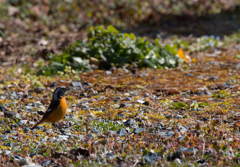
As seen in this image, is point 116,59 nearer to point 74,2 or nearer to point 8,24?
point 8,24

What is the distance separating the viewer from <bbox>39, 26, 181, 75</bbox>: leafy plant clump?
827 centimetres

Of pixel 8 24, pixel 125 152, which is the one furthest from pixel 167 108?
pixel 8 24

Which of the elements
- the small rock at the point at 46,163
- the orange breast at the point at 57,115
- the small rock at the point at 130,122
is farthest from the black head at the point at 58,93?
the small rock at the point at 46,163

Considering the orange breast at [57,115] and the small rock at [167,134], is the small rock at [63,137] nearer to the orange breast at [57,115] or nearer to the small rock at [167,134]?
the orange breast at [57,115]

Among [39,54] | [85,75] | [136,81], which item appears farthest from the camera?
[39,54]

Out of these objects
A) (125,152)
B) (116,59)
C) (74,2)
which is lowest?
(125,152)

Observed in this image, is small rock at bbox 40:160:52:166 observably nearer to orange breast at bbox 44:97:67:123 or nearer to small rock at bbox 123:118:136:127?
orange breast at bbox 44:97:67:123

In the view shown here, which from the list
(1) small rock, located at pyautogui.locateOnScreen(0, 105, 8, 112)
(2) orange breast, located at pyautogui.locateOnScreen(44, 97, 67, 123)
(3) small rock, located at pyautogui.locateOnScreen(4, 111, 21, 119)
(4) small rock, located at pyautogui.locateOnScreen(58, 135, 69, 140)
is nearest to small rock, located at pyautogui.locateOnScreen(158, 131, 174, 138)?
(4) small rock, located at pyautogui.locateOnScreen(58, 135, 69, 140)

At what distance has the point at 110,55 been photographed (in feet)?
27.5

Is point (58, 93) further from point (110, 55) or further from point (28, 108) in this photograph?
point (110, 55)

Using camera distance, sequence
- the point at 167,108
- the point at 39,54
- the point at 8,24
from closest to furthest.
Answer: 1. the point at 167,108
2. the point at 39,54
3. the point at 8,24

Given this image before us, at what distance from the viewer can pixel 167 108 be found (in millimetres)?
5508

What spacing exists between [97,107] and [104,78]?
6.33ft

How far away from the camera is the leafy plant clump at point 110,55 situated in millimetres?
8266
